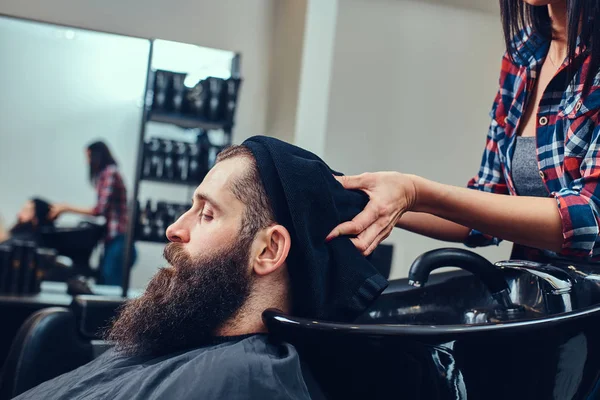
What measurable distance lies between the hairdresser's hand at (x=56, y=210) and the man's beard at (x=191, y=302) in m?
5.01

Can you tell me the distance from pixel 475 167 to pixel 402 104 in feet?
2.64

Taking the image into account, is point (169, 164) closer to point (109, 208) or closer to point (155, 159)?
point (155, 159)

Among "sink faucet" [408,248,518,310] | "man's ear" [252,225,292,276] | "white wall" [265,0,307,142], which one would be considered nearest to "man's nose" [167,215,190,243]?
"man's ear" [252,225,292,276]

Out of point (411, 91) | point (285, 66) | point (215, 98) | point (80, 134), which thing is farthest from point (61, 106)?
point (411, 91)

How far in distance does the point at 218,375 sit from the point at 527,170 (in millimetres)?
887

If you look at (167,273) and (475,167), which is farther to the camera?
(475,167)

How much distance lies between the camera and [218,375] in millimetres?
984

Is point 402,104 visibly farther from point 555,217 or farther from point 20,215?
point 555,217

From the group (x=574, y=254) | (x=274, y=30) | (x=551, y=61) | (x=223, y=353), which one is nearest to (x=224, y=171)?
(x=223, y=353)

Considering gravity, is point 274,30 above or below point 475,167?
above

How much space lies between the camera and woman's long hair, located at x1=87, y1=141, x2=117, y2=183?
6148 mm

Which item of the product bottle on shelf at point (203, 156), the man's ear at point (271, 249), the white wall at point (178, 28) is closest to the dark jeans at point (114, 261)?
the white wall at point (178, 28)

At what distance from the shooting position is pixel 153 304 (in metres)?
1.24

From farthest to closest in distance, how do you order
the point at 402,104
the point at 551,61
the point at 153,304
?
the point at 402,104 → the point at 551,61 → the point at 153,304
